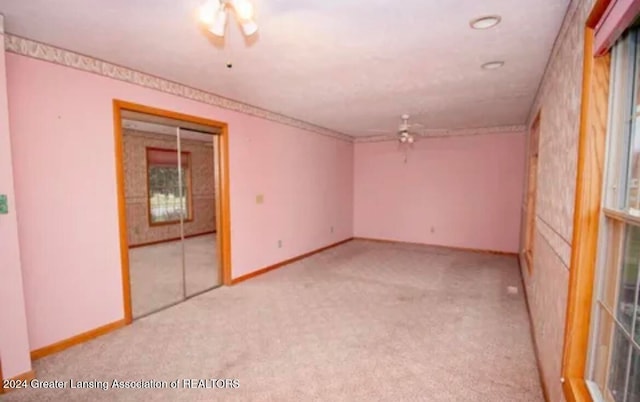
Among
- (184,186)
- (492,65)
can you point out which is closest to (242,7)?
(492,65)

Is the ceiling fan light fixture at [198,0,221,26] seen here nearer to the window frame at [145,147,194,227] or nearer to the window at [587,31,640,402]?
the window at [587,31,640,402]

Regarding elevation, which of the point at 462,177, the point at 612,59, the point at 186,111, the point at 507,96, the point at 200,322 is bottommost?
the point at 200,322

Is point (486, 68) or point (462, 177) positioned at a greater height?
point (486, 68)

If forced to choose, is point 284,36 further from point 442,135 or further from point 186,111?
point 442,135

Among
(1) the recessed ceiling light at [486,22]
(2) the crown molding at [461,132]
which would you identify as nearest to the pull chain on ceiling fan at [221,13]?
(1) the recessed ceiling light at [486,22]

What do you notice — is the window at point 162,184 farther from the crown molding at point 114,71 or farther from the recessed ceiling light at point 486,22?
the recessed ceiling light at point 486,22

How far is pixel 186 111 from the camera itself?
353 cm

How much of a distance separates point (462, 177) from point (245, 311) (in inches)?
191

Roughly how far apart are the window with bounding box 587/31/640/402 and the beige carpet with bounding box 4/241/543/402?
0.97 metres

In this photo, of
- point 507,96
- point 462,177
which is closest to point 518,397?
point 507,96

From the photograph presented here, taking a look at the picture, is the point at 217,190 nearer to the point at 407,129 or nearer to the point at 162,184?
the point at 162,184

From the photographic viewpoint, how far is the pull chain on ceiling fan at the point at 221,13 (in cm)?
154

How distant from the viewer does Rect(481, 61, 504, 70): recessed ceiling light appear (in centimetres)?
273

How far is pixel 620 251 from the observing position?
123 centimetres
